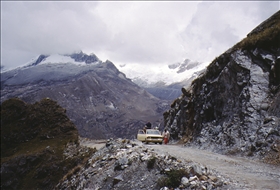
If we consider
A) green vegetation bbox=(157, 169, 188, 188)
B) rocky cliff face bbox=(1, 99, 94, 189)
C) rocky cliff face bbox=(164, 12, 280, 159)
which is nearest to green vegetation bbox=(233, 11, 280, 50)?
rocky cliff face bbox=(164, 12, 280, 159)

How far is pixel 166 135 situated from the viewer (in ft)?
118

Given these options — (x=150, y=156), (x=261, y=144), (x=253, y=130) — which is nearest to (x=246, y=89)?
(x=253, y=130)

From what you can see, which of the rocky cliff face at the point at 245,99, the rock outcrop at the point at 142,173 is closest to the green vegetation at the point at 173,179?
the rock outcrop at the point at 142,173

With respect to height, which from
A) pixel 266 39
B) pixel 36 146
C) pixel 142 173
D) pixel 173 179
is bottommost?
pixel 36 146

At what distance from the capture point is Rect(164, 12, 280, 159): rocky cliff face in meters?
20.1

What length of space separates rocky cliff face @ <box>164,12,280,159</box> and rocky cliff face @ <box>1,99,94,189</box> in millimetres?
19079

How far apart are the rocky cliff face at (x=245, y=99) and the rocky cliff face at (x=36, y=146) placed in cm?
1908

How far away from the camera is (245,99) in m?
23.7

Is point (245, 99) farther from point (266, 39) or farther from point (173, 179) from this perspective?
point (173, 179)

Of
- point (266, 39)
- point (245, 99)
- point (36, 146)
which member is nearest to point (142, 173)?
point (245, 99)

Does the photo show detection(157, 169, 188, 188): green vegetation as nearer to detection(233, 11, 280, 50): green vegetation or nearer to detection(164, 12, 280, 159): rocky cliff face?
detection(164, 12, 280, 159): rocky cliff face

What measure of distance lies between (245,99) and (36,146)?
45140 millimetres

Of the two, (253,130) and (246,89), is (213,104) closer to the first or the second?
(246,89)

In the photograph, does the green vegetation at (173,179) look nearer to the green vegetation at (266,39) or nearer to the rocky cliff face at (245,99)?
the rocky cliff face at (245,99)
